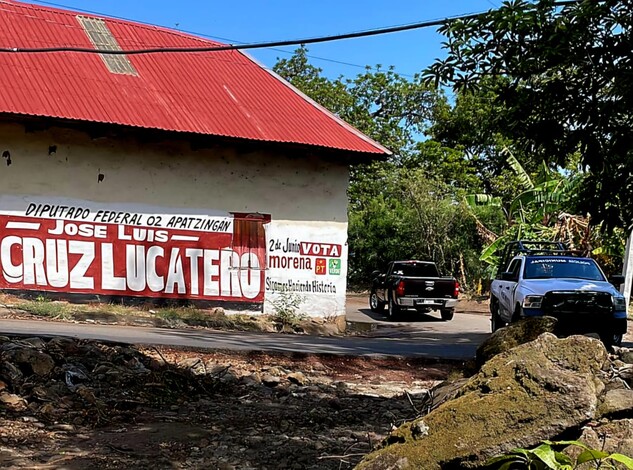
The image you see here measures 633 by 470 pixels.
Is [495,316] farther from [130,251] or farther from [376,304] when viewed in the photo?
[376,304]

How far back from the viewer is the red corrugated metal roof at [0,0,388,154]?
17000 millimetres

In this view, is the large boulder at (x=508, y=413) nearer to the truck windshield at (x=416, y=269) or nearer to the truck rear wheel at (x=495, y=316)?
the truck rear wheel at (x=495, y=316)

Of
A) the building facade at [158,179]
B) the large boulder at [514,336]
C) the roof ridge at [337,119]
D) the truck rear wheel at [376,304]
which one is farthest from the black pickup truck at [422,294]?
the large boulder at [514,336]

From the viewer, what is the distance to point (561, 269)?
1561 cm

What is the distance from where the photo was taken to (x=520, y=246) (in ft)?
67.3

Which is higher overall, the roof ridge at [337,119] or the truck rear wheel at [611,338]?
the roof ridge at [337,119]

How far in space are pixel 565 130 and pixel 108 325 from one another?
9.89 m

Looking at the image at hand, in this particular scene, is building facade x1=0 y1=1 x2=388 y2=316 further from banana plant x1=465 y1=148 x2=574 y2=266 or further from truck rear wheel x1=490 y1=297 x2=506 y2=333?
banana plant x1=465 y1=148 x2=574 y2=266

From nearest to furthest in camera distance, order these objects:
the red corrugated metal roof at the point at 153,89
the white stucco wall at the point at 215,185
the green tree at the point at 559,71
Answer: the green tree at the point at 559,71 → the red corrugated metal roof at the point at 153,89 → the white stucco wall at the point at 215,185

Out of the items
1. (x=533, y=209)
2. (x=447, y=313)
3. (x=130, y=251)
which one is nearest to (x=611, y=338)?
(x=447, y=313)

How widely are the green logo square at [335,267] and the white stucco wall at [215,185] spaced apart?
0.09 feet

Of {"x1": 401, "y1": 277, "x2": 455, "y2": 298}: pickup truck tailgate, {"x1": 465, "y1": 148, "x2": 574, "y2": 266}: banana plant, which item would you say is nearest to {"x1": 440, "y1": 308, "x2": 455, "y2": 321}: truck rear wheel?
{"x1": 401, "y1": 277, "x2": 455, "y2": 298}: pickup truck tailgate

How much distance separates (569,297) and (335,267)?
742 cm

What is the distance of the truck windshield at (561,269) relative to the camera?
1538 centimetres
